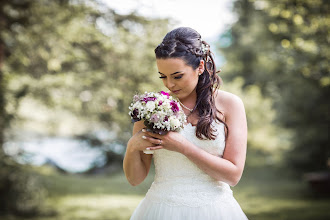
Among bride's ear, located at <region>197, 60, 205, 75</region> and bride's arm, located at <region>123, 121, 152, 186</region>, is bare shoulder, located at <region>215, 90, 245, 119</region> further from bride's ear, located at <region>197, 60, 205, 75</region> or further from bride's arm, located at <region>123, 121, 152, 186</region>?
bride's arm, located at <region>123, 121, 152, 186</region>

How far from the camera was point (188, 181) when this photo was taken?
2438 millimetres

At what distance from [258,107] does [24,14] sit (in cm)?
934

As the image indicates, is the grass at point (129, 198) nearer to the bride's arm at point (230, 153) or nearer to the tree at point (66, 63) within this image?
the tree at point (66, 63)

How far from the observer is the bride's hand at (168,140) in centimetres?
223

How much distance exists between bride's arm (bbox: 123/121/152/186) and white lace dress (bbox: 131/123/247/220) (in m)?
0.11

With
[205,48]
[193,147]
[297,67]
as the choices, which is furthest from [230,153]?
[297,67]

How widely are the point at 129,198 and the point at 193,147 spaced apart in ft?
36.7

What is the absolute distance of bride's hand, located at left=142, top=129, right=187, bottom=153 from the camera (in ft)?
7.33

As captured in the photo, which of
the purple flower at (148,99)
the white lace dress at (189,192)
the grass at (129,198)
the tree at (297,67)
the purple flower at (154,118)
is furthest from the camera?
the grass at (129,198)

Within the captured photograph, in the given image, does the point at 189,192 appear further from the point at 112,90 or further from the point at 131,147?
the point at 112,90

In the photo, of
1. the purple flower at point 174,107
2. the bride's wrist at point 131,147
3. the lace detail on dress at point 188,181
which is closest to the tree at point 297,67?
the lace detail on dress at point 188,181

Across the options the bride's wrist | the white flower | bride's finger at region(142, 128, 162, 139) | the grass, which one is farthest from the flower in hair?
the grass

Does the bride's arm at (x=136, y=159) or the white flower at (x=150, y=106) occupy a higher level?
the white flower at (x=150, y=106)

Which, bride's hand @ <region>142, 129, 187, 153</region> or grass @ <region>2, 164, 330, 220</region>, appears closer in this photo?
bride's hand @ <region>142, 129, 187, 153</region>
